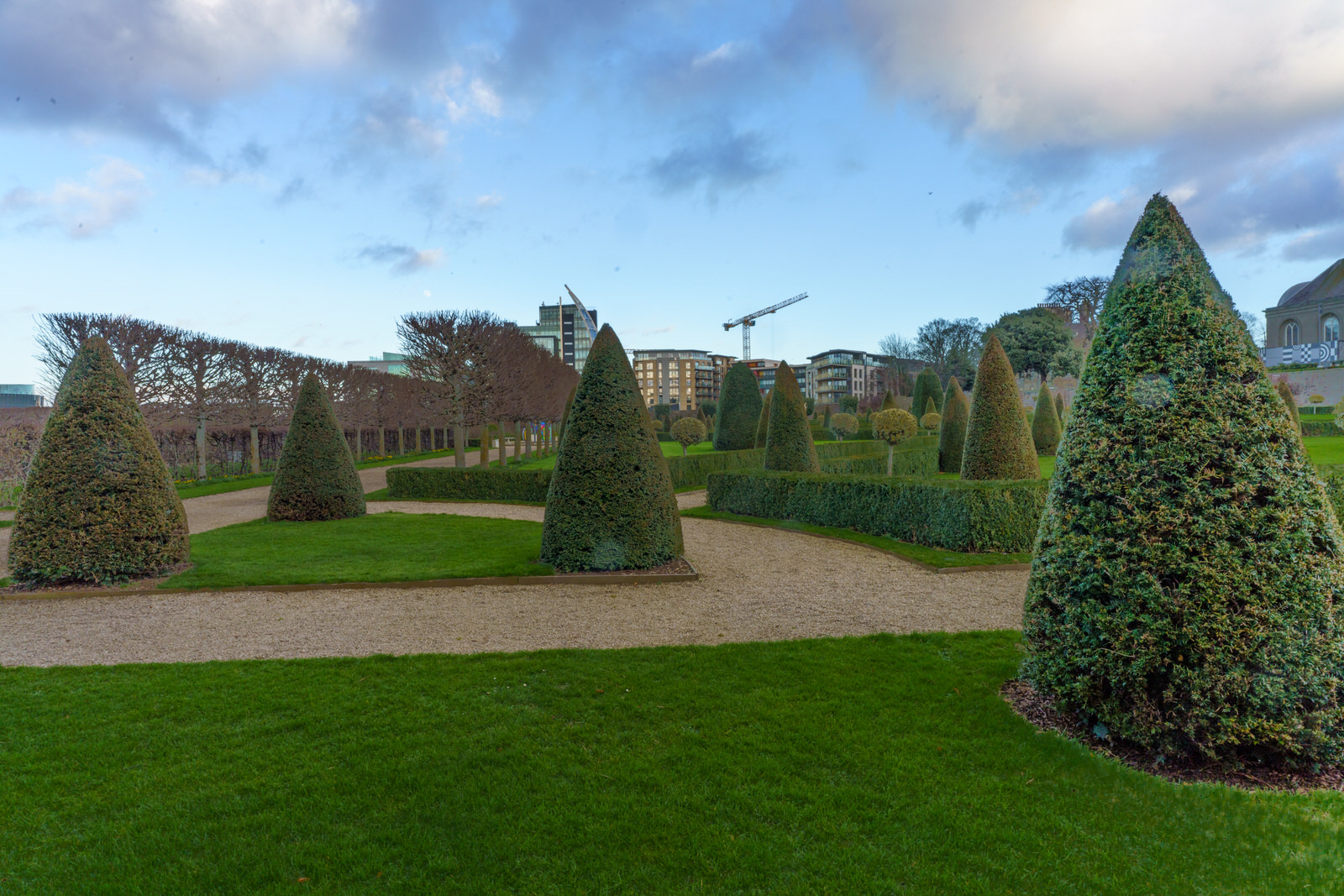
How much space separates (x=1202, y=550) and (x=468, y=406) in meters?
25.4

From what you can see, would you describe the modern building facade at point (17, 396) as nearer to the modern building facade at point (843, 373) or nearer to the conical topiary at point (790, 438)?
the conical topiary at point (790, 438)

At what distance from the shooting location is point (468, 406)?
26625 millimetres

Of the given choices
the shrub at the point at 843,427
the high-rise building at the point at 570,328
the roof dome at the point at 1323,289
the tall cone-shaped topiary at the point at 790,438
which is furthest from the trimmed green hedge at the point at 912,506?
the high-rise building at the point at 570,328

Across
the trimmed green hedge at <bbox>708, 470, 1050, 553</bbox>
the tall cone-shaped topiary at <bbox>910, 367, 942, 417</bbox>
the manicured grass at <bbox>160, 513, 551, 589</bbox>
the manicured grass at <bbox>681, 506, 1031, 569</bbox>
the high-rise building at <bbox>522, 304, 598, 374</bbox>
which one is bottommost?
the manicured grass at <bbox>681, 506, 1031, 569</bbox>

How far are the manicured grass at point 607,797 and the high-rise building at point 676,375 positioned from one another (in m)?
153

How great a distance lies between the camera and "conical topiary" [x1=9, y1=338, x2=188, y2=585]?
9.02 meters

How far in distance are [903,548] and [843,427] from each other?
3175 cm

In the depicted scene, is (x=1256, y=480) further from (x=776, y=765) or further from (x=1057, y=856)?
(x=776, y=765)

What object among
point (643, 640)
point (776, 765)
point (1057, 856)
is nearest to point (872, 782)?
point (776, 765)

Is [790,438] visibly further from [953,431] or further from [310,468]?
[310,468]

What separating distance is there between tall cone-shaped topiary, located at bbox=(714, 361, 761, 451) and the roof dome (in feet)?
218

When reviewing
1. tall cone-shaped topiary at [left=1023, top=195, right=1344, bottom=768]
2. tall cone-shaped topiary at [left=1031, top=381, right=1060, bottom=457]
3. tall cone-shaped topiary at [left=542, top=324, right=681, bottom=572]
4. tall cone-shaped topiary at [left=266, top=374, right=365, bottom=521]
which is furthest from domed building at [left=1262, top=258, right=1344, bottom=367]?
tall cone-shaped topiary at [left=266, top=374, right=365, bottom=521]

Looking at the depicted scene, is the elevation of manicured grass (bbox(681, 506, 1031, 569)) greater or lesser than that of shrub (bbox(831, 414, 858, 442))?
lesser

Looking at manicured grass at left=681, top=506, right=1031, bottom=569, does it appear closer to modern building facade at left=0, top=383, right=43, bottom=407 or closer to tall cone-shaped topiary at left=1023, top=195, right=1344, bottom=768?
tall cone-shaped topiary at left=1023, top=195, right=1344, bottom=768
